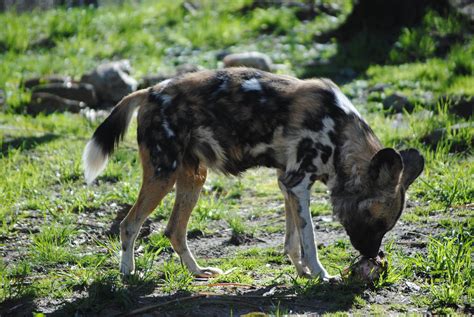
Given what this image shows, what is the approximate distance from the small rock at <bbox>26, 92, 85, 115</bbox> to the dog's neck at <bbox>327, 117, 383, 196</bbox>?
4354 mm

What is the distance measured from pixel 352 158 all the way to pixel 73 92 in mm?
4710

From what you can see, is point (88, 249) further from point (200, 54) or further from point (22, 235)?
point (200, 54)

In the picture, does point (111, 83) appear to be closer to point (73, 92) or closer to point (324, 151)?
point (73, 92)

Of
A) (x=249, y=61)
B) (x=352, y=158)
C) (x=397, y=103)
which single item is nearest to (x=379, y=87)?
(x=397, y=103)

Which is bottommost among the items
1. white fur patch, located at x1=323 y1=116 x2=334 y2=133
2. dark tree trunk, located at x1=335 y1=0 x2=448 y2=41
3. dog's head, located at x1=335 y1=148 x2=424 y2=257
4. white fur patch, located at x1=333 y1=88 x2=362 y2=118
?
dark tree trunk, located at x1=335 y1=0 x2=448 y2=41

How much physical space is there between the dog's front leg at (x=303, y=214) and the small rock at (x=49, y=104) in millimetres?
4238

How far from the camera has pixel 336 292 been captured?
12.3ft

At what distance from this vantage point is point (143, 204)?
161 inches

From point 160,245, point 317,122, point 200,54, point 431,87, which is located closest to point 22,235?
point 160,245

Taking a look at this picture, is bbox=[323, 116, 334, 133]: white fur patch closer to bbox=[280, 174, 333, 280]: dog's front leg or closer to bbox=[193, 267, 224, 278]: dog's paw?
bbox=[280, 174, 333, 280]: dog's front leg

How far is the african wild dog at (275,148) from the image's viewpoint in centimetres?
400

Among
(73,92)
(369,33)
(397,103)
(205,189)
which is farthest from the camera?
(369,33)

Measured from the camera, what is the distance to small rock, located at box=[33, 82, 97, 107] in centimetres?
806

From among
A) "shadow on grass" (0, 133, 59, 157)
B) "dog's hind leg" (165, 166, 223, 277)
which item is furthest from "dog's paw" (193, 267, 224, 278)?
"shadow on grass" (0, 133, 59, 157)
